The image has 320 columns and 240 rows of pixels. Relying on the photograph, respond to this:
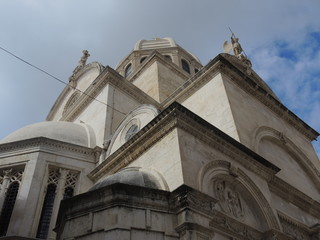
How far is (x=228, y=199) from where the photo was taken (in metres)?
10.1

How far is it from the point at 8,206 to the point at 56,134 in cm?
356

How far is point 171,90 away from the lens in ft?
71.9

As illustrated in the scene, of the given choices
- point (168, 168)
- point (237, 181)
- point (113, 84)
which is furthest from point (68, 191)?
point (113, 84)

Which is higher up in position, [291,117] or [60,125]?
[291,117]

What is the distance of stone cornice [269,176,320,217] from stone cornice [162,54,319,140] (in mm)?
5088


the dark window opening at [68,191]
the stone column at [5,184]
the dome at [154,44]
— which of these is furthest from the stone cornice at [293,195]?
the dome at [154,44]

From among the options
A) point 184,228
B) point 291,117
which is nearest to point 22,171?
point 184,228

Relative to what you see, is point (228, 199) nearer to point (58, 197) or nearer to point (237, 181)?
point (237, 181)

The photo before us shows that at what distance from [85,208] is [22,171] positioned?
607cm

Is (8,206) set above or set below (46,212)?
above

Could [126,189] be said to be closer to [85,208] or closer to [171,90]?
[85,208]

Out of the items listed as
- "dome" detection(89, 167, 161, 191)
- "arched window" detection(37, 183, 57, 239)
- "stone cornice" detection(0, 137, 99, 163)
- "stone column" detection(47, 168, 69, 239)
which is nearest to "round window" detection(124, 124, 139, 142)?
"stone cornice" detection(0, 137, 99, 163)

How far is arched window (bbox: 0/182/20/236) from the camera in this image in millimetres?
11945

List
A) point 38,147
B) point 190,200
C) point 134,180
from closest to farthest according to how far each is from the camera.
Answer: point 190,200
point 134,180
point 38,147
